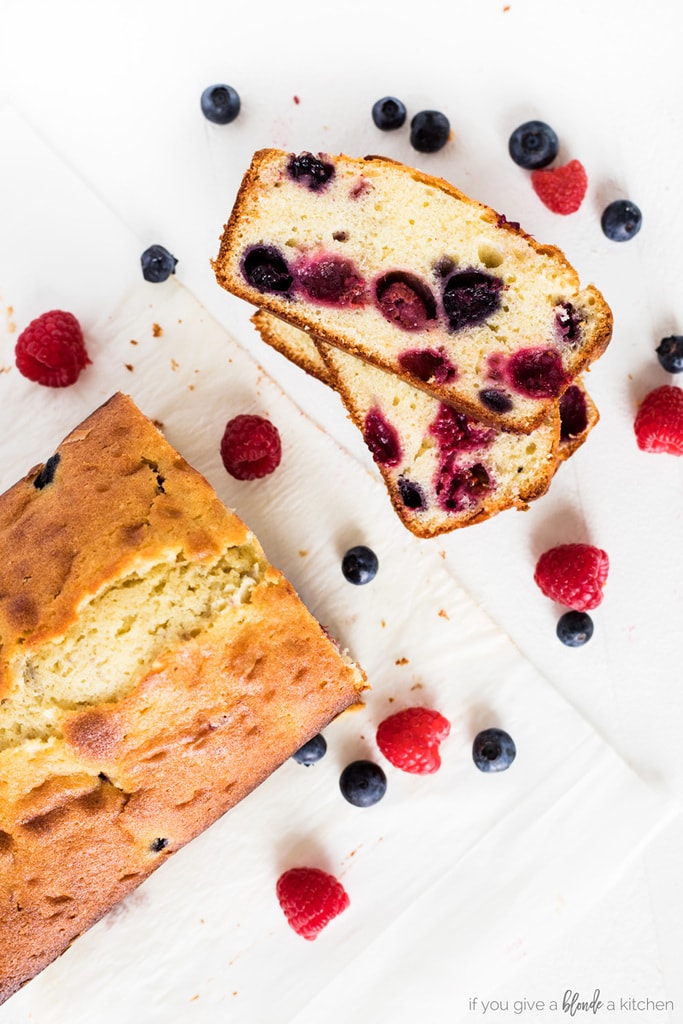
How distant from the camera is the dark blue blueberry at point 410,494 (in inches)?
103

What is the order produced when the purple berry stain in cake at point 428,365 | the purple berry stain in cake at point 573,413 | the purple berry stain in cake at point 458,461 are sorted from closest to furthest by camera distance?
the purple berry stain in cake at point 428,365
the purple berry stain in cake at point 458,461
the purple berry stain in cake at point 573,413

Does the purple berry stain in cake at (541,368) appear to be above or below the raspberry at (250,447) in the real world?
below

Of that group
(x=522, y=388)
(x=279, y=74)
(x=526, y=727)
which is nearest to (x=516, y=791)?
(x=526, y=727)

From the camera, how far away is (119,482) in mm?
2217

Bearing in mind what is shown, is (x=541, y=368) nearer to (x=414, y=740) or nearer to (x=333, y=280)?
(x=333, y=280)

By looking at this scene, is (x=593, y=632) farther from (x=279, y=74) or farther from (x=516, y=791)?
(x=279, y=74)

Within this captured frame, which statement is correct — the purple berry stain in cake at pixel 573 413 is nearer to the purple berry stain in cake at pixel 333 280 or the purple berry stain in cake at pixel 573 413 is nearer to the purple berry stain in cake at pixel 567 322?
the purple berry stain in cake at pixel 567 322

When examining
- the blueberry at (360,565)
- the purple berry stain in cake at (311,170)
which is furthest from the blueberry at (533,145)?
the blueberry at (360,565)

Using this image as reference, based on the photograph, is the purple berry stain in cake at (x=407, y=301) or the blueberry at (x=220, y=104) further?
the blueberry at (x=220, y=104)

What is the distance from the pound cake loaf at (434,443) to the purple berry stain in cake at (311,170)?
1.41ft

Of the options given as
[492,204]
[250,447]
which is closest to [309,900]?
[250,447]

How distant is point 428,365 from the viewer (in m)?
2.42

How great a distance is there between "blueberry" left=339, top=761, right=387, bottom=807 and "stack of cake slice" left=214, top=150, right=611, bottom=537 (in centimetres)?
115

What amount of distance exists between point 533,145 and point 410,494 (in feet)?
3.83
